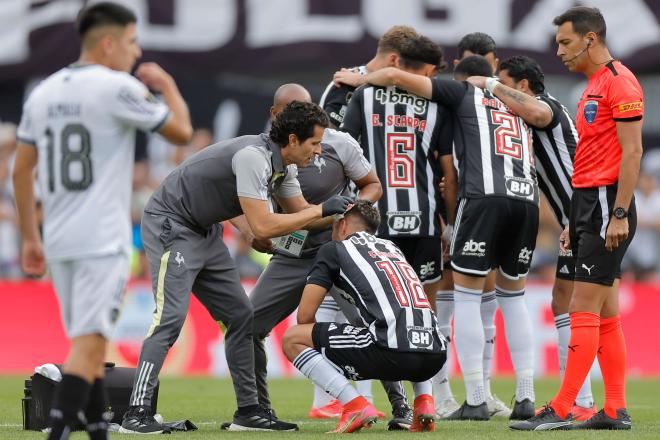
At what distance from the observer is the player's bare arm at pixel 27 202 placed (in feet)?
18.0

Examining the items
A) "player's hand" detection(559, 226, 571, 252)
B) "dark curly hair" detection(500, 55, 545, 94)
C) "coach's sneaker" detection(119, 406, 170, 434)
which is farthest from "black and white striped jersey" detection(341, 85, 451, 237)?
"coach's sneaker" detection(119, 406, 170, 434)

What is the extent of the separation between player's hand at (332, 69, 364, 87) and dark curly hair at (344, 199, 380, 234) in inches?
63.6

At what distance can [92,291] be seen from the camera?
5.32m

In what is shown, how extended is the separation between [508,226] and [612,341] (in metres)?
1.16

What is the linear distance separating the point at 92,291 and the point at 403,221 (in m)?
3.40

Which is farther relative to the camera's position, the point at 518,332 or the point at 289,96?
the point at 518,332

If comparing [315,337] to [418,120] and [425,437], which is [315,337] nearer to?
[425,437]

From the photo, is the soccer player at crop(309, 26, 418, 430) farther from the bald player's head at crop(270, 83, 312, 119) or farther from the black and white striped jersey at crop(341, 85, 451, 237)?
the bald player's head at crop(270, 83, 312, 119)

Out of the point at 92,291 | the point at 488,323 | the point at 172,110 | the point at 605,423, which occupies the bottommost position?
the point at 605,423

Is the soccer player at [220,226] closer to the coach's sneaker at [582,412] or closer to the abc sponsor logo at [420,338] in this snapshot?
the abc sponsor logo at [420,338]

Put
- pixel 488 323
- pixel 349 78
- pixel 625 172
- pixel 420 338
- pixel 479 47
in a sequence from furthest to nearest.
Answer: pixel 479 47
pixel 488 323
pixel 349 78
pixel 625 172
pixel 420 338

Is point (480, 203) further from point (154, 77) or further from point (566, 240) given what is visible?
point (154, 77)

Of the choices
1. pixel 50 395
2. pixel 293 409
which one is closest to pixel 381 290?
pixel 50 395

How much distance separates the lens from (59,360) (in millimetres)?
13422
